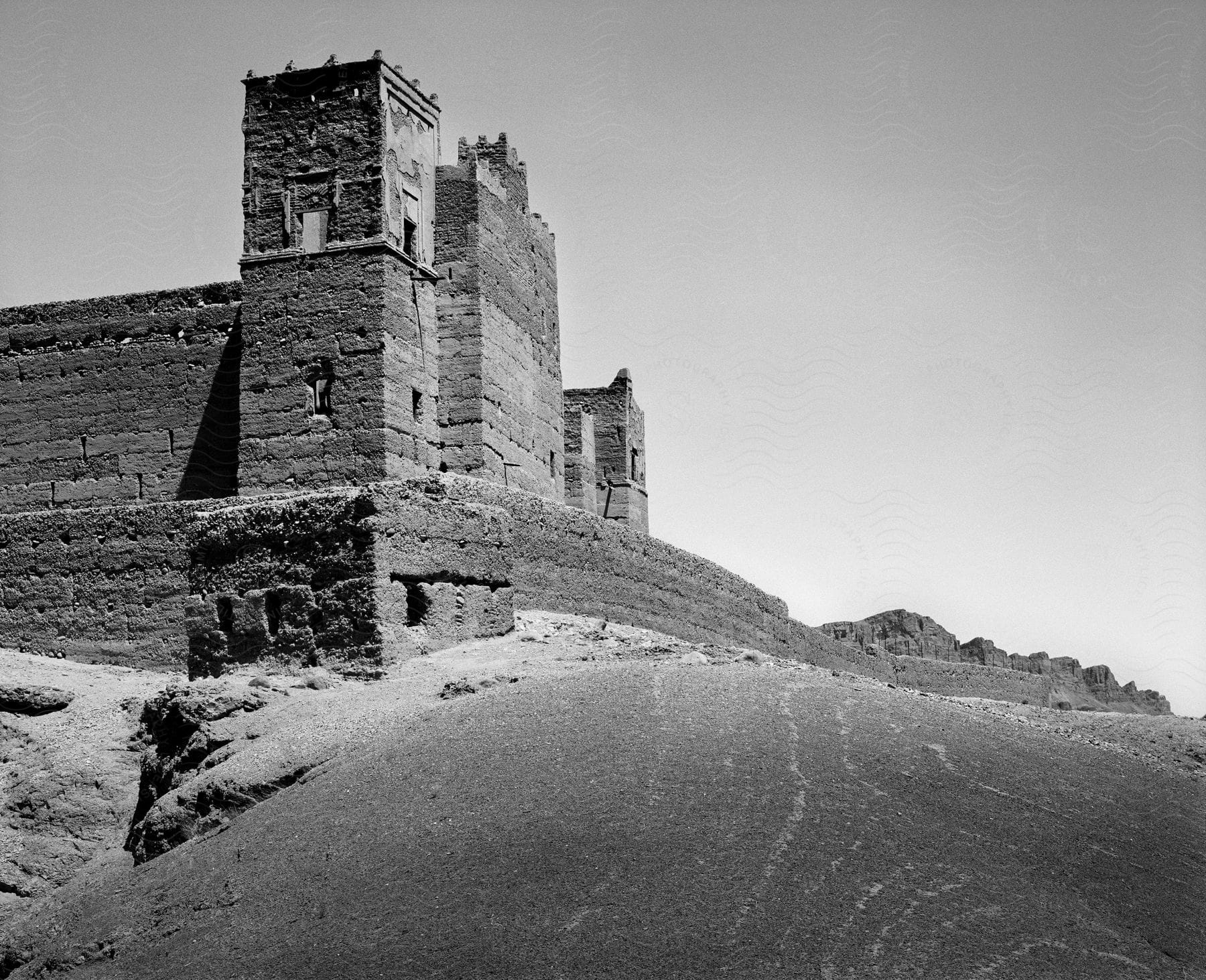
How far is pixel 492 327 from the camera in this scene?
962 inches

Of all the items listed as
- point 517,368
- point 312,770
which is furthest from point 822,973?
point 517,368

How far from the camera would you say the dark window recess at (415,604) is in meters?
12.5

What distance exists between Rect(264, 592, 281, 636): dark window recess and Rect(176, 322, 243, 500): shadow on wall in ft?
37.4

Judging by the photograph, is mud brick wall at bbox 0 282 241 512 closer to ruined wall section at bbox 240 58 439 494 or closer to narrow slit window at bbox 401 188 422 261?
ruined wall section at bbox 240 58 439 494

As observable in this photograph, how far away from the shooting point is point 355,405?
2170 centimetres

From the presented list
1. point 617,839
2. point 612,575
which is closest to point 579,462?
point 612,575

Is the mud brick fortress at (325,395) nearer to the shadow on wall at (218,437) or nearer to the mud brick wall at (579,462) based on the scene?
the shadow on wall at (218,437)

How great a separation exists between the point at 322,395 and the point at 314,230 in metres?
2.50

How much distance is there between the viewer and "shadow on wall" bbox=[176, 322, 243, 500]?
77.9 ft

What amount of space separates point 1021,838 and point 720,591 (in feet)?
49.1

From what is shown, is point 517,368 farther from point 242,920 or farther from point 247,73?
point 242,920

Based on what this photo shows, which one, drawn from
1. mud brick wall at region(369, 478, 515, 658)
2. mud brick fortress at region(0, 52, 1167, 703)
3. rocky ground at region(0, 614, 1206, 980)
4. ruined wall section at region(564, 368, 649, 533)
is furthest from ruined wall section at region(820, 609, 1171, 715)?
rocky ground at region(0, 614, 1206, 980)

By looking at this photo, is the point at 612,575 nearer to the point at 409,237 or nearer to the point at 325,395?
the point at 325,395

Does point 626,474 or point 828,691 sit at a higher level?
point 626,474
